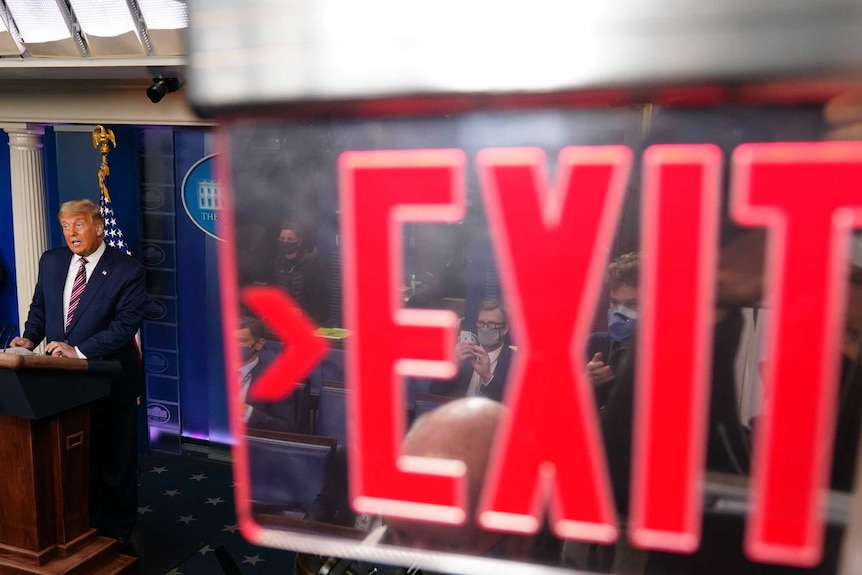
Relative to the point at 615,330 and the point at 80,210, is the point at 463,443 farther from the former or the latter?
the point at 80,210

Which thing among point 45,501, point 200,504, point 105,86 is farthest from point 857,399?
point 200,504

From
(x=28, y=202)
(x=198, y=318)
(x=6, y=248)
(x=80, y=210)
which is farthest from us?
(x=6, y=248)

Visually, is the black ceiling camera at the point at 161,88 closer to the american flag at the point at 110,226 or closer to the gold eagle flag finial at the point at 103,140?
the gold eagle flag finial at the point at 103,140

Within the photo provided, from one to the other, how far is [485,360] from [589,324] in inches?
4.0

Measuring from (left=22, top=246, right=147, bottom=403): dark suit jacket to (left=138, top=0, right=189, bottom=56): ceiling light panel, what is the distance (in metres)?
1.17

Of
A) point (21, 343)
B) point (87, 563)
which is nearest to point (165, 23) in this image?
point (21, 343)

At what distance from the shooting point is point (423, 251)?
56 cm

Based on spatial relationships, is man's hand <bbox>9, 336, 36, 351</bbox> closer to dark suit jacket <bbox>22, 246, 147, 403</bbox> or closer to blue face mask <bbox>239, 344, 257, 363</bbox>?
dark suit jacket <bbox>22, 246, 147, 403</bbox>

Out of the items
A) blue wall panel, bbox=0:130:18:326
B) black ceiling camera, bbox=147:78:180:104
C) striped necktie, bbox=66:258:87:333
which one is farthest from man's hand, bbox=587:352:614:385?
blue wall panel, bbox=0:130:18:326

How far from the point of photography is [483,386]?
57cm

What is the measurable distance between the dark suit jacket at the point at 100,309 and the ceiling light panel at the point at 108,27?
1.06m

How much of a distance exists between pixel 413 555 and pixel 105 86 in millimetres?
2756

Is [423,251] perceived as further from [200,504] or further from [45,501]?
[200,504]

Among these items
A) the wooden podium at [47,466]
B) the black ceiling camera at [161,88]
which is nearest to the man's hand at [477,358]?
the wooden podium at [47,466]
